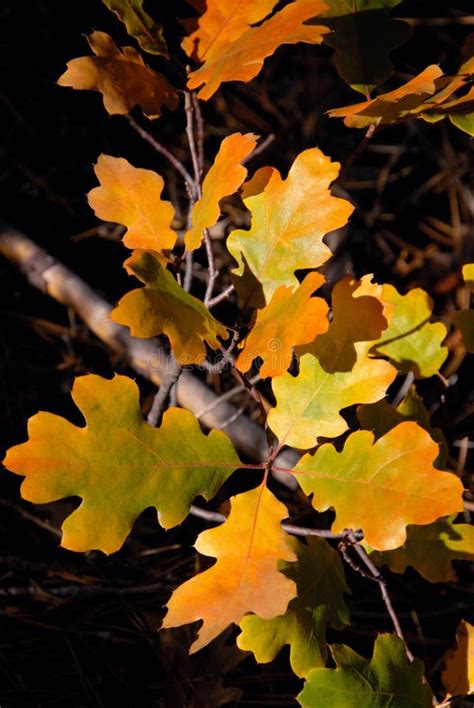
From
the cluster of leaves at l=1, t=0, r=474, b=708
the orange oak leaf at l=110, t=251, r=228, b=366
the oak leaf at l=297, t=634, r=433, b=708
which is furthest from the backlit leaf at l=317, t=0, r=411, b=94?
the oak leaf at l=297, t=634, r=433, b=708

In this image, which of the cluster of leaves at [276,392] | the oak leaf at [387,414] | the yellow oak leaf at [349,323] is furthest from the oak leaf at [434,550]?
the yellow oak leaf at [349,323]

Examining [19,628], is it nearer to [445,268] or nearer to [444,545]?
[444,545]

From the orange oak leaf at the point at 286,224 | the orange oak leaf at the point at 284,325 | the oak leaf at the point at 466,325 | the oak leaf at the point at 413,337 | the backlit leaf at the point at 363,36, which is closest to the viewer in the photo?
the orange oak leaf at the point at 284,325

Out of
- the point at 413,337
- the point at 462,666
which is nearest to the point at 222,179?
the point at 413,337

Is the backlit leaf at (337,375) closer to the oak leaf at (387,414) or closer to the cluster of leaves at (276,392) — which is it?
the cluster of leaves at (276,392)

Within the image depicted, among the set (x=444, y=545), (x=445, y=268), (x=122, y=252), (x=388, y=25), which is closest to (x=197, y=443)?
(x=444, y=545)

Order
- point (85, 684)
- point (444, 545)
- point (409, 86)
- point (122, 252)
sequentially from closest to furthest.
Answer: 1. point (409, 86)
2. point (444, 545)
3. point (85, 684)
4. point (122, 252)

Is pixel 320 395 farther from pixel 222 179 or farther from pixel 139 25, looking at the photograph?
pixel 139 25
